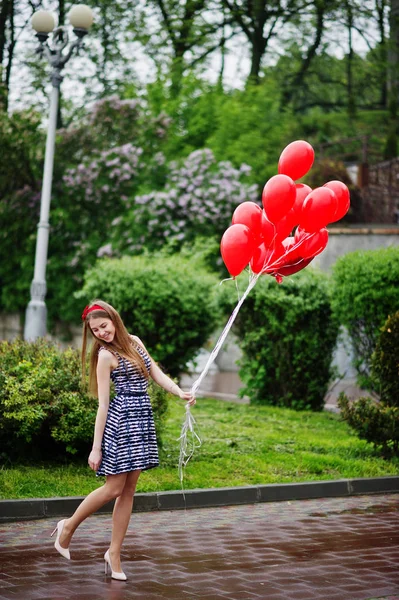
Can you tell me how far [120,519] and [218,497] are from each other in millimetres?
2821

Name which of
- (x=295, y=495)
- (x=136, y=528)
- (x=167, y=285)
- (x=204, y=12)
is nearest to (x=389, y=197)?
(x=167, y=285)

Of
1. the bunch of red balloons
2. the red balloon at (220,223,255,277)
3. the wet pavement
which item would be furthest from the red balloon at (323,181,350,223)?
the wet pavement

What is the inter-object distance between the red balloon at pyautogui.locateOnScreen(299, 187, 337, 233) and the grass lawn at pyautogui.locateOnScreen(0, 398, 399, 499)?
2.96 meters

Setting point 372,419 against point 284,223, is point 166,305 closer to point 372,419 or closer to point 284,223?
point 372,419

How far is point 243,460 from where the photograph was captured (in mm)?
10117

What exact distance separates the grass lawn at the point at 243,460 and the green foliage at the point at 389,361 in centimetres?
72

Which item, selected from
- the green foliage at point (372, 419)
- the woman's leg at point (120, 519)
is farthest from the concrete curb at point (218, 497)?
the woman's leg at point (120, 519)

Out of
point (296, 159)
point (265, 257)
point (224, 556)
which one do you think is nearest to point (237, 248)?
point (265, 257)

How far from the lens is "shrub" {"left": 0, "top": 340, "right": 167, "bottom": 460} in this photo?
352 inches

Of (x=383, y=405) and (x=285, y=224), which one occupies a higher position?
(x=285, y=224)

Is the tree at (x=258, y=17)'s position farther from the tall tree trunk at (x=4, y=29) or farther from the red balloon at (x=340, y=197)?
the red balloon at (x=340, y=197)

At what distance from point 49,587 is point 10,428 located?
328 cm

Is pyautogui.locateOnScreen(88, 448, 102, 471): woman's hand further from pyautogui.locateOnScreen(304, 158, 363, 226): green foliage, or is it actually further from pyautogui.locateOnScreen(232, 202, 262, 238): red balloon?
pyautogui.locateOnScreen(304, 158, 363, 226): green foliage

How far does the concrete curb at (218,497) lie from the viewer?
26.7 ft
